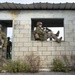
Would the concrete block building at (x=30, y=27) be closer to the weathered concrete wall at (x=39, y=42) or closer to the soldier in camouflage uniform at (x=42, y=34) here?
the weathered concrete wall at (x=39, y=42)

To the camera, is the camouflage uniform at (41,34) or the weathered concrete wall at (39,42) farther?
the camouflage uniform at (41,34)

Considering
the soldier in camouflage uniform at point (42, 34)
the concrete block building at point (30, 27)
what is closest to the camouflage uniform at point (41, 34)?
the soldier in camouflage uniform at point (42, 34)

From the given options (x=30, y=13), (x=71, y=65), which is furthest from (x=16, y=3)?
(x=71, y=65)

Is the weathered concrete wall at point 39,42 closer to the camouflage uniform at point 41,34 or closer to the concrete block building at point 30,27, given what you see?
the concrete block building at point 30,27

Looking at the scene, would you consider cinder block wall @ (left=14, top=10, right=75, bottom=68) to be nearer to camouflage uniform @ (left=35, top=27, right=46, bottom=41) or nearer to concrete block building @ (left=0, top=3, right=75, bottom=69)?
concrete block building @ (left=0, top=3, right=75, bottom=69)

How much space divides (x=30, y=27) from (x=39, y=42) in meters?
0.82

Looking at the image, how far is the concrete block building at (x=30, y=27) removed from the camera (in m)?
11.3

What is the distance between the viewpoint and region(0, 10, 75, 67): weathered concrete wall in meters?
11.3

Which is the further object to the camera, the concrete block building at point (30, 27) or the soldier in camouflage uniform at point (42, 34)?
the soldier in camouflage uniform at point (42, 34)

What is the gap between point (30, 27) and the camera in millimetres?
11602

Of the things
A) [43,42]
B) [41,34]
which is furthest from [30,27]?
[43,42]

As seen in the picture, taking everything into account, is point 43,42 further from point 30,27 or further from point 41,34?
point 30,27

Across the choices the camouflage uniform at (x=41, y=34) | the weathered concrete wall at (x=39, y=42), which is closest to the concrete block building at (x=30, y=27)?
the weathered concrete wall at (x=39, y=42)

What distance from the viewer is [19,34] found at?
37.9 ft
